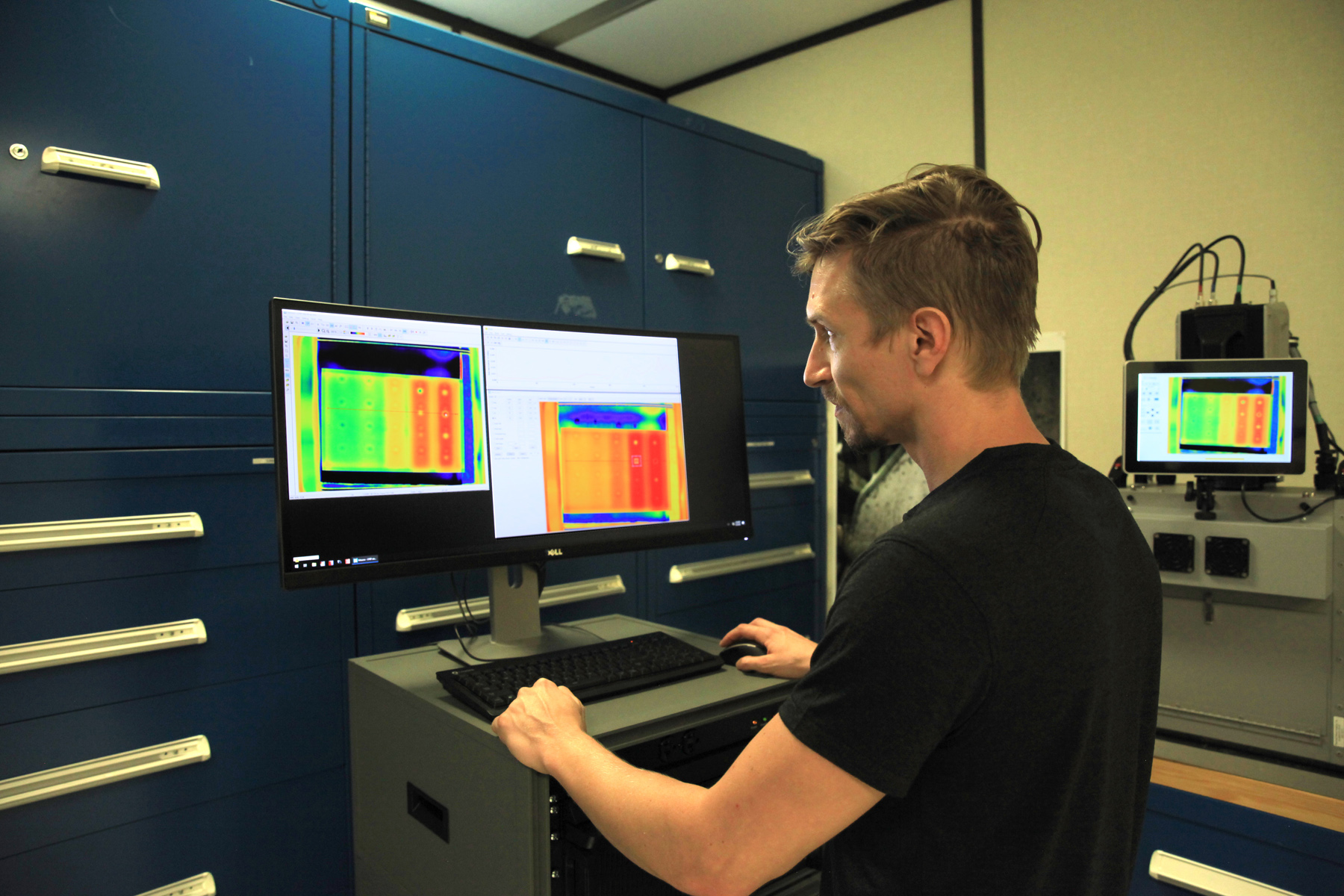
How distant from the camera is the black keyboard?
3.07ft

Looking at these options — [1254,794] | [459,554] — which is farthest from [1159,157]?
[459,554]

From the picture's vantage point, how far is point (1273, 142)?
1924 mm

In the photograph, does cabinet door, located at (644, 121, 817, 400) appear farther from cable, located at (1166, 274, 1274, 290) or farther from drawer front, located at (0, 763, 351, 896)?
drawer front, located at (0, 763, 351, 896)

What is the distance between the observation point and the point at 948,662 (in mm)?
602

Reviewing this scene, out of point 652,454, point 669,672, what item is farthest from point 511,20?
point 669,672

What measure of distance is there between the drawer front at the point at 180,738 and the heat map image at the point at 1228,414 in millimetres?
1619

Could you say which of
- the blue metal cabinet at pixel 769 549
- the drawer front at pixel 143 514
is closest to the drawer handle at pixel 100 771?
the drawer front at pixel 143 514

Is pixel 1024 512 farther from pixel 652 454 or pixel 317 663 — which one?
pixel 317 663

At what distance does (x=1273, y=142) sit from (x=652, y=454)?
5.82 ft

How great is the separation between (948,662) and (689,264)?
1.62 metres

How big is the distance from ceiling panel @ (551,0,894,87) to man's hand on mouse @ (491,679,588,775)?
2354mm

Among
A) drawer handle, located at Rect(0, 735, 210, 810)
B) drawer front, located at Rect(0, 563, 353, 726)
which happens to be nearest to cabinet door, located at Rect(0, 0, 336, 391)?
drawer front, located at Rect(0, 563, 353, 726)

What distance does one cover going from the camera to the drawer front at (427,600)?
1524mm

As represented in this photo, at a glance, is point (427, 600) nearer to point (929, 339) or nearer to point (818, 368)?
point (818, 368)
